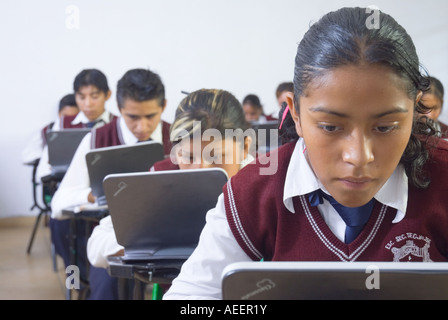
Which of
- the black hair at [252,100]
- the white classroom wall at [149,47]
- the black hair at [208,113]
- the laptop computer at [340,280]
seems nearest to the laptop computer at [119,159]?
the black hair at [208,113]

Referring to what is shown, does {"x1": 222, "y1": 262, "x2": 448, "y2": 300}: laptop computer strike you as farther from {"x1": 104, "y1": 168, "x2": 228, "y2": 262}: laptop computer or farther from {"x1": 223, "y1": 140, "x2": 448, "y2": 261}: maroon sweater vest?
{"x1": 104, "y1": 168, "x2": 228, "y2": 262}: laptop computer

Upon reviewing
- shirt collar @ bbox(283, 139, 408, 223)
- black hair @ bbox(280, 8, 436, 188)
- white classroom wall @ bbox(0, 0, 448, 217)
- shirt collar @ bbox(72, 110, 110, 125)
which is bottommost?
shirt collar @ bbox(283, 139, 408, 223)

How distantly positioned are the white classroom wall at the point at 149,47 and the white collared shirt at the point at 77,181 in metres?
2.28

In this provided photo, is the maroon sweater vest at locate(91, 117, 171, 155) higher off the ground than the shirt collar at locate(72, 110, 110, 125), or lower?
lower

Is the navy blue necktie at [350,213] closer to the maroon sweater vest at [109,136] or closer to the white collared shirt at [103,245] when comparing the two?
the white collared shirt at [103,245]

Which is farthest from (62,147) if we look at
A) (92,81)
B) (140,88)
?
(92,81)

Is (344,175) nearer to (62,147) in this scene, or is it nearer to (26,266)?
(62,147)

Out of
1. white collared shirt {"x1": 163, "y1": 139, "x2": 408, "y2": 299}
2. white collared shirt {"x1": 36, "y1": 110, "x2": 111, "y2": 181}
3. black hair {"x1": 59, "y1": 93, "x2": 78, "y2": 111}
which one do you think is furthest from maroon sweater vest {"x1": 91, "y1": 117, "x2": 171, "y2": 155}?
white collared shirt {"x1": 163, "y1": 139, "x2": 408, "y2": 299}

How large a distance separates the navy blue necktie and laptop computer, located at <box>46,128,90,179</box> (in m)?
2.36

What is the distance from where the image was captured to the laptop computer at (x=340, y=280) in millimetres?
600

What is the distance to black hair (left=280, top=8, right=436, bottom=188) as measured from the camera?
2.75 ft

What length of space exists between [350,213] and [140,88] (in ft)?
6.53
